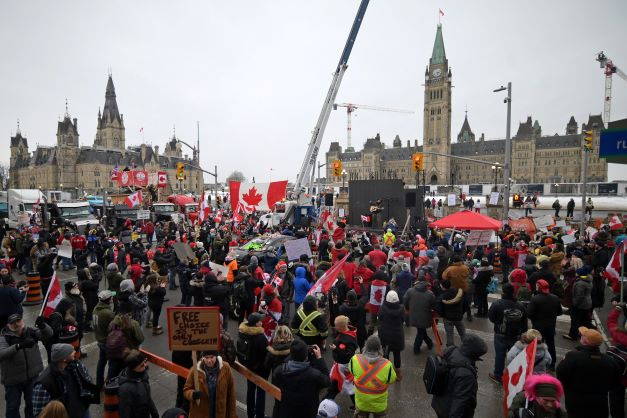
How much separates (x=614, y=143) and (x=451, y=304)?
489 centimetres

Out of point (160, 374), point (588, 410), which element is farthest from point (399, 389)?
point (160, 374)

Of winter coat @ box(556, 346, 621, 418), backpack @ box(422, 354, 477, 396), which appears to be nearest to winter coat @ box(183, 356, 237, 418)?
backpack @ box(422, 354, 477, 396)

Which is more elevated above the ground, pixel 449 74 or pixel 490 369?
pixel 449 74

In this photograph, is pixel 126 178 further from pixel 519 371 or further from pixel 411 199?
pixel 519 371

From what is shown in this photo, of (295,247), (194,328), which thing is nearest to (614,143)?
(295,247)

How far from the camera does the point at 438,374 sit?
374 centimetres

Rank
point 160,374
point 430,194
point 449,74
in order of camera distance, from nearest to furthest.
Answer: point 160,374 → point 430,194 → point 449,74

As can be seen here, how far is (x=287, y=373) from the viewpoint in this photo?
3.91 metres

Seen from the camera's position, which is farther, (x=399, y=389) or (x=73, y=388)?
(x=399, y=389)

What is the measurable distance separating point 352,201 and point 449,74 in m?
115

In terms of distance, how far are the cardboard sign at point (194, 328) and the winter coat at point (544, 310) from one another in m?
5.54

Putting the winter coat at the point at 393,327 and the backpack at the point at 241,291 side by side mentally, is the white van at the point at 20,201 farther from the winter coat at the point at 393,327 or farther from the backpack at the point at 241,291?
the winter coat at the point at 393,327

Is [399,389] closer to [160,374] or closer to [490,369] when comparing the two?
[490,369]

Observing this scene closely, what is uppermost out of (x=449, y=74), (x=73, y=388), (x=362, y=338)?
(x=449, y=74)
